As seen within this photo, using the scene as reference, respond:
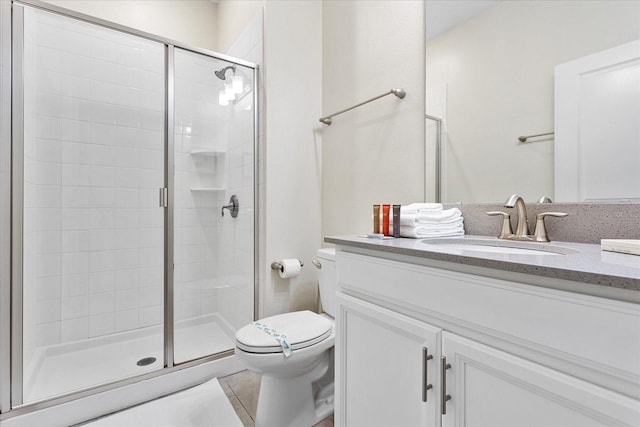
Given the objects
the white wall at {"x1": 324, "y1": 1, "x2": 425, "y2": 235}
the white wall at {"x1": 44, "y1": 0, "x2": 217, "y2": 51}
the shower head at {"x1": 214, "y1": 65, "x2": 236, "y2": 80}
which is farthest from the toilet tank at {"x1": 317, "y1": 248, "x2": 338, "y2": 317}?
the white wall at {"x1": 44, "y1": 0, "x2": 217, "y2": 51}

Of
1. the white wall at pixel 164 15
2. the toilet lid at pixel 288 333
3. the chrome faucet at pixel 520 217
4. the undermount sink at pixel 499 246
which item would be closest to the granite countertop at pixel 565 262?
the undermount sink at pixel 499 246

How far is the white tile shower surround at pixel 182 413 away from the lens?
142cm

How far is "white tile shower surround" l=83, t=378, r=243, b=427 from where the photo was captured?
1.42 m

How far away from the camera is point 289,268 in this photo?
1.84 metres

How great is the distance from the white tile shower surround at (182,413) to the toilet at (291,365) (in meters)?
0.22

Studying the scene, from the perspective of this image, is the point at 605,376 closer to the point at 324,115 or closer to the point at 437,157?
the point at 437,157

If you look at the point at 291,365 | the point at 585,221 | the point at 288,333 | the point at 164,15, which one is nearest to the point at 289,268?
the point at 288,333

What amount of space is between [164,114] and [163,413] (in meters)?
1.54

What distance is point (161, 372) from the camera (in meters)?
1.66

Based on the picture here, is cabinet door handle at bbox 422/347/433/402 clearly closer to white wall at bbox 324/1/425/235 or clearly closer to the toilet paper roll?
white wall at bbox 324/1/425/235

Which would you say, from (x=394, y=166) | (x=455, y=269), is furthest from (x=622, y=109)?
(x=394, y=166)

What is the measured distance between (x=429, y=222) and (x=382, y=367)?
0.53m

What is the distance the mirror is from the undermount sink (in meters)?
0.20

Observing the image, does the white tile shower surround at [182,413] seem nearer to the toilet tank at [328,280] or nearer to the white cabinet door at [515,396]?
the toilet tank at [328,280]
